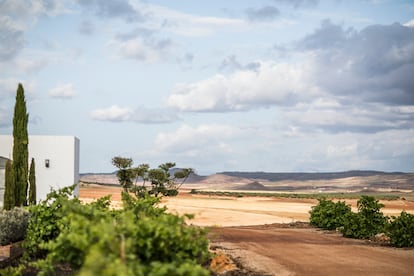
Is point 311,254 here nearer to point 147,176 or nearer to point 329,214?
point 329,214

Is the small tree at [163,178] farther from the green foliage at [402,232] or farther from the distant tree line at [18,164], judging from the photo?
the green foliage at [402,232]

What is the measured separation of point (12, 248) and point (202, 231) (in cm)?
951

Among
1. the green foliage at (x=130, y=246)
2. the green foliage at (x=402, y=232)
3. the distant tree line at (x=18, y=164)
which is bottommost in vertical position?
the green foliage at (x=402, y=232)

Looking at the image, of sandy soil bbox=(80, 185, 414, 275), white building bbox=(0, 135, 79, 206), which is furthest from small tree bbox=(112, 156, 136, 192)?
sandy soil bbox=(80, 185, 414, 275)

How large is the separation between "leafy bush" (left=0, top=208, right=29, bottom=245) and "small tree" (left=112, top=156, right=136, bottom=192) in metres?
28.9

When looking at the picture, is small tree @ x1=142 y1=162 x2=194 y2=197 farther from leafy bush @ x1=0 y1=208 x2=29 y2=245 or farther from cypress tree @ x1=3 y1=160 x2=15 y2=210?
leafy bush @ x1=0 y1=208 x2=29 y2=245

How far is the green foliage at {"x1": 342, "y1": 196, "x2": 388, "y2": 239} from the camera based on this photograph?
24438 millimetres

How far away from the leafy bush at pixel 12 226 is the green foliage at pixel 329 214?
1364 centimetres

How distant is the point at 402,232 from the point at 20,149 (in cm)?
1483

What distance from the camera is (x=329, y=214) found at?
28.3m

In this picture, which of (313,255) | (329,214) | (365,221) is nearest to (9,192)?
(313,255)

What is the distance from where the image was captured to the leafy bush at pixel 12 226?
16995mm

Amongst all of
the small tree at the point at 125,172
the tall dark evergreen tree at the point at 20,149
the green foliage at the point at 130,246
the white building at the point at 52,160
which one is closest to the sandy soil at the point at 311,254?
the green foliage at the point at 130,246

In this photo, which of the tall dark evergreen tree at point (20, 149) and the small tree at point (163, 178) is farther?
the small tree at point (163, 178)
